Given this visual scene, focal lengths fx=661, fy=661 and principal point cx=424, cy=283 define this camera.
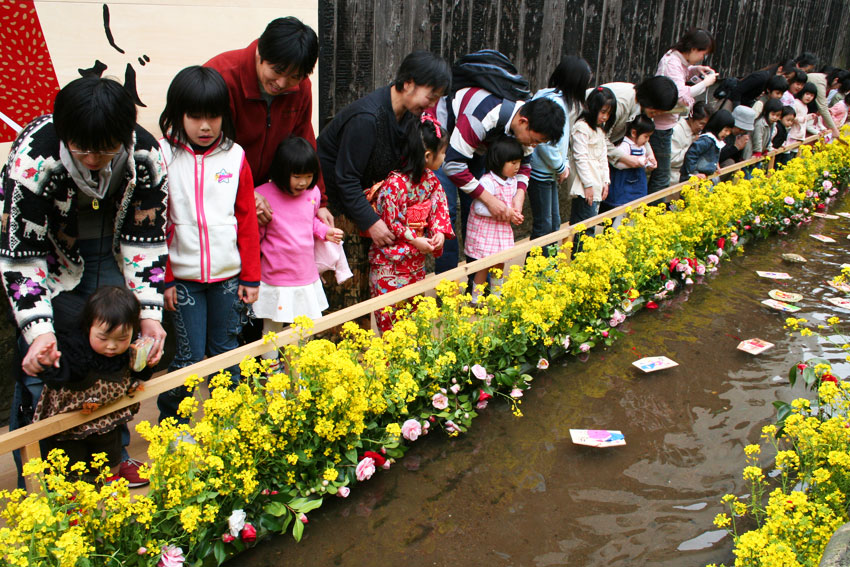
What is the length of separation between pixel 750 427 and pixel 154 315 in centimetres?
280

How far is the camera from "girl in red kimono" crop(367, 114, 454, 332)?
344cm

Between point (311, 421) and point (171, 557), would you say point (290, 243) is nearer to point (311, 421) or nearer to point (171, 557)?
point (311, 421)

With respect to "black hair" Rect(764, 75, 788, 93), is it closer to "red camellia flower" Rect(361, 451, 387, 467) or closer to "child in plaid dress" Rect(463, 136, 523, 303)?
"child in plaid dress" Rect(463, 136, 523, 303)

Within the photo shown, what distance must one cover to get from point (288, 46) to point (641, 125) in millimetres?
3480

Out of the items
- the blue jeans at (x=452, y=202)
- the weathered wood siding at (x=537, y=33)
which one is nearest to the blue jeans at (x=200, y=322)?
the blue jeans at (x=452, y=202)

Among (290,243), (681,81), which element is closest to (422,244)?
(290,243)

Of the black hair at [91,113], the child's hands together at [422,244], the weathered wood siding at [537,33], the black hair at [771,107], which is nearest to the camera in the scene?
the black hair at [91,113]

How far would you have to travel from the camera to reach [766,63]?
1132 centimetres

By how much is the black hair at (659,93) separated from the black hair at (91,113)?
14.2 feet

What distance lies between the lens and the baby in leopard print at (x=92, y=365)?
2.15m

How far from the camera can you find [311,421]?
2.57 meters

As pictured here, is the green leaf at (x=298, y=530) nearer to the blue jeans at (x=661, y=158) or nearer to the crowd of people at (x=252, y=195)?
the crowd of people at (x=252, y=195)

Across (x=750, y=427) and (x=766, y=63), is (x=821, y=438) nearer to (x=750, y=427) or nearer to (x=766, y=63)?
(x=750, y=427)

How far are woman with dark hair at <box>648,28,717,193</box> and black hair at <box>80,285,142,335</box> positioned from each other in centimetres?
469
